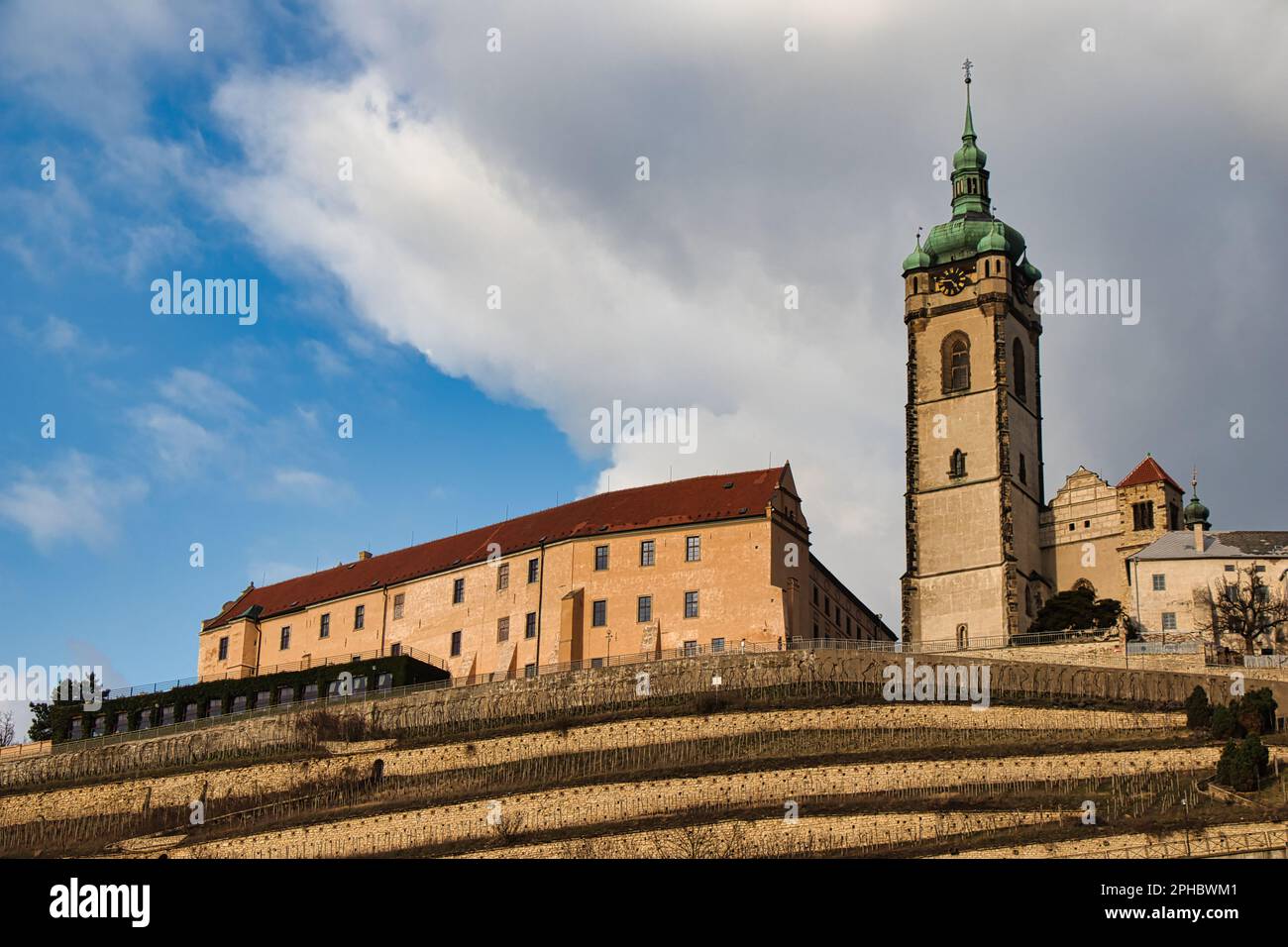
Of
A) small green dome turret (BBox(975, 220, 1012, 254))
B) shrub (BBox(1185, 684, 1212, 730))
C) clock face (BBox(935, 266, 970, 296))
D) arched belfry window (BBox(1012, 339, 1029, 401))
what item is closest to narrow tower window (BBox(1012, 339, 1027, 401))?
arched belfry window (BBox(1012, 339, 1029, 401))

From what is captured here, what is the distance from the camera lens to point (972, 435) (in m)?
74.4

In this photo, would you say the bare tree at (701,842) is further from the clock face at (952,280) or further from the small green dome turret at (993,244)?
the small green dome turret at (993,244)

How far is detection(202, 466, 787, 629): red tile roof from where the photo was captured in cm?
6969

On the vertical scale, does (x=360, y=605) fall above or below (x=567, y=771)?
above

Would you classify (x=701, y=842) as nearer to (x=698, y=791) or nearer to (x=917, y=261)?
(x=698, y=791)

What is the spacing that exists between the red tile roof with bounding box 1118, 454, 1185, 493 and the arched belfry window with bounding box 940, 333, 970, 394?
25.7 ft

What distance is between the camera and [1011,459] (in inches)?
2889

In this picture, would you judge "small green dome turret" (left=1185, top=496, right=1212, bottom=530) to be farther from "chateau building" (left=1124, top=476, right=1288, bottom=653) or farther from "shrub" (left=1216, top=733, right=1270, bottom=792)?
"shrub" (left=1216, top=733, right=1270, bottom=792)

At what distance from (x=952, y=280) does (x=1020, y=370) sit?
491cm

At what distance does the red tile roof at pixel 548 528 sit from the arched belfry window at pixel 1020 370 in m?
12.8

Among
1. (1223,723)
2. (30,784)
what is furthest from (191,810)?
(1223,723)

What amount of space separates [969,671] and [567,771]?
13.8 meters

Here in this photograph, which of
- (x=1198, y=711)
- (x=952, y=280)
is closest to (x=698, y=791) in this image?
(x=1198, y=711)
